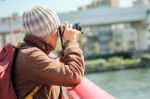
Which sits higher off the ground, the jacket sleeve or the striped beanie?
the striped beanie

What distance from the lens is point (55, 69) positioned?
1.19 m

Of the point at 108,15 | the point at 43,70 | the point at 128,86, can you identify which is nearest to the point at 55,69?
the point at 43,70

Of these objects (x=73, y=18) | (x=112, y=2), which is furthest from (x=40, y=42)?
(x=112, y=2)

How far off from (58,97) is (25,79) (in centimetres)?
9

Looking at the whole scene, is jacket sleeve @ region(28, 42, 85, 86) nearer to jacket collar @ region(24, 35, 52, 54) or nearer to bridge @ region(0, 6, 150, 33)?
jacket collar @ region(24, 35, 52, 54)

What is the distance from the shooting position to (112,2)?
163 feet

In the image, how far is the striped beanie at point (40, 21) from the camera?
Result: 4.00 feet

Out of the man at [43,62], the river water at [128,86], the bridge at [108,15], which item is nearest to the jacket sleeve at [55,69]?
the man at [43,62]

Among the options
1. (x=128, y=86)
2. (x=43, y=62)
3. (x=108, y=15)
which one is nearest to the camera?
(x=43, y=62)

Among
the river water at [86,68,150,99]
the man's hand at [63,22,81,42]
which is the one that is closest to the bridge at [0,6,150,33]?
the river water at [86,68,150,99]

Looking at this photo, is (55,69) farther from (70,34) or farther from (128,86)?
(128,86)

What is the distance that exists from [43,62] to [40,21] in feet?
0.30

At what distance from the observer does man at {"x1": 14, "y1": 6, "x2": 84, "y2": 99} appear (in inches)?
47.0

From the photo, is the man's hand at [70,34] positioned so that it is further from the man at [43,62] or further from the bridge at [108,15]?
the bridge at [108,15]
